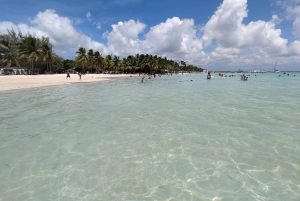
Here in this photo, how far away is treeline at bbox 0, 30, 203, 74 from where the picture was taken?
182 ft

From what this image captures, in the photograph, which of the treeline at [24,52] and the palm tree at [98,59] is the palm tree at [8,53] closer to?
the treeline at [24,52]

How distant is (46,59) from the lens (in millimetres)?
60562

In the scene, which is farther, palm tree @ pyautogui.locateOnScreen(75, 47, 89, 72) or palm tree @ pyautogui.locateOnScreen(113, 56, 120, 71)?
palm tree @ pyautogui.locateOnScreen(113, 56, 120, 71)

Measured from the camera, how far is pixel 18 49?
58.2 meters

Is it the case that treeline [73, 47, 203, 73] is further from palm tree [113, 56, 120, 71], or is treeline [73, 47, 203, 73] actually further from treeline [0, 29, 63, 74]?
treeline [0, 29, 63, 74]

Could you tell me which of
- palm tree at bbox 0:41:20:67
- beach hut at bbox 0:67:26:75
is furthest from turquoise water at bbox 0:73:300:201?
palm tree at bbox 0:41:20:67

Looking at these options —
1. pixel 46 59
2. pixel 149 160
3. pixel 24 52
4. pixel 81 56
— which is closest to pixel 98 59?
pixel 81 56

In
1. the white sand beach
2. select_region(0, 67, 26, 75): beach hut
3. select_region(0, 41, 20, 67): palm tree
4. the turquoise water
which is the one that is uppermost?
select_region(0, 41, 20, 67): palm tree

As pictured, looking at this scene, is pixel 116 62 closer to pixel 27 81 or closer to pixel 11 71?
pixel 11 71

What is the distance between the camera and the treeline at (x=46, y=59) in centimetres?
5537

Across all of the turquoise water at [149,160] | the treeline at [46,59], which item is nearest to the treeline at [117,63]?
the treeline at [46,59]

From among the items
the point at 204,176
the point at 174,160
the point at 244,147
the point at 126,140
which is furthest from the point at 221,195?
the point at 126,140

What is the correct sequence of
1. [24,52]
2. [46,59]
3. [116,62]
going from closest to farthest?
[24,52] < [46,59] < [116,62]

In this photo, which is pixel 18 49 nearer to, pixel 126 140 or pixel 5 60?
pixel 5 60
